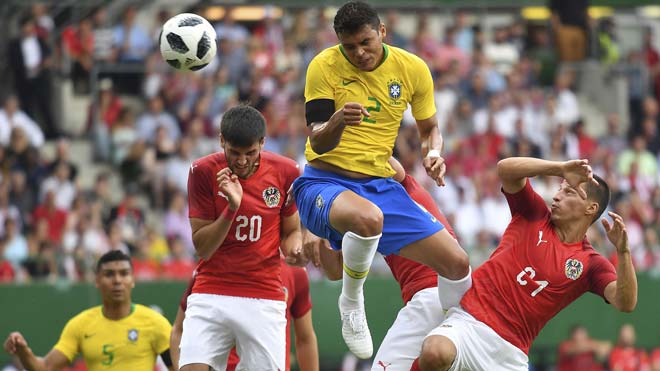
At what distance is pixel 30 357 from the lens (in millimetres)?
11969

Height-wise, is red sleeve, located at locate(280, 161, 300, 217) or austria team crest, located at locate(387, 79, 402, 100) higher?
austria team crest, located at locate(387, 79, 402, 100)

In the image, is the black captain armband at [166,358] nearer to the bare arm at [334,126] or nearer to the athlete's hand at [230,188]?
the athlete's hand at [230,188]

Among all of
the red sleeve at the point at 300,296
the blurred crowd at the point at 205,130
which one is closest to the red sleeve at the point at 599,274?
the red sleeve at the point at 300,296

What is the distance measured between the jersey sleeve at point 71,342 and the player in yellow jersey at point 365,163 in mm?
2754

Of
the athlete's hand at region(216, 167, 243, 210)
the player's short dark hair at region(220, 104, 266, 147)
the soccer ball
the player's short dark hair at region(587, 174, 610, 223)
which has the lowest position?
the player's short dark hair at region(587, 174, 610, 223)

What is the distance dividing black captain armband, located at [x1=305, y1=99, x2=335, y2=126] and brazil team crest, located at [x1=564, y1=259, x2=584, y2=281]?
83.1 inches

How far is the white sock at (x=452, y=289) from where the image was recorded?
35.2 ft

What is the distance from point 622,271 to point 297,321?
3.27 metres

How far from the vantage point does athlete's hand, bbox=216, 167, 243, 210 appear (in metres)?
10.7

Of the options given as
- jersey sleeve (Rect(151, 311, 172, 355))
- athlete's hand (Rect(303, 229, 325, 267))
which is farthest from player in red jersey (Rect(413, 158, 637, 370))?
jersey sleeve (Rect(151, 311, 172, 355))

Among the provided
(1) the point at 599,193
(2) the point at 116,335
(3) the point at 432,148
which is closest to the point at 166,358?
(2) the point at 116,335

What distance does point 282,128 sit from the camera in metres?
21.6

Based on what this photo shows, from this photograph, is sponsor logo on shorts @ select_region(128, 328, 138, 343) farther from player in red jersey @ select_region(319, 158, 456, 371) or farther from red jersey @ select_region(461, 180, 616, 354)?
red jersey @ select_region(461, 180, 616, 354)

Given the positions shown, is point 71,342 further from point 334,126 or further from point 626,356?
point 626,356
